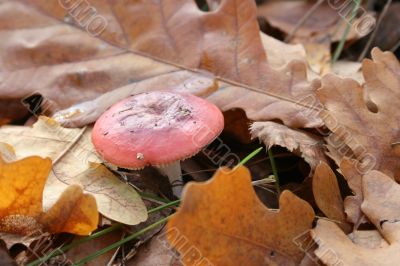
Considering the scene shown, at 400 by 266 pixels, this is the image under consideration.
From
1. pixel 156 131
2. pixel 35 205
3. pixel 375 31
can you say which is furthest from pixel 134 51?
pixel 375 31

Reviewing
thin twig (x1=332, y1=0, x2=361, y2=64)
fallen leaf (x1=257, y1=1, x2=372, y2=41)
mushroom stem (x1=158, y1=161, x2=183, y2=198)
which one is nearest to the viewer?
mushroom stem (x1=158, y1=161, x2=183, y2=198)

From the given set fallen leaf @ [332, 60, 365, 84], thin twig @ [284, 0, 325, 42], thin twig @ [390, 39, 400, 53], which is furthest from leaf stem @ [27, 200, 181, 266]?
thin twig @ [390, 39, 400, 53]

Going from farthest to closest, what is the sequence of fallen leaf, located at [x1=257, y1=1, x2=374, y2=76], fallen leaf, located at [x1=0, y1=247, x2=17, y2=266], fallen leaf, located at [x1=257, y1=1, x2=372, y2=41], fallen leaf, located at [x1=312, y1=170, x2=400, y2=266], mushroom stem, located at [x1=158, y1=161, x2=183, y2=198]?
fallen leaf, located at [x1=257, y1=1, x2=372, y2=41] → fallen leaf, located at [x1=257, y1=1, x2=374, y2=76] → mushroom stem, located at [x1=158, y1=161, x2=183, y2=198] → fallen leaf, located at [x1=0, y1=247, x2=17, y2=266] → fallen leaf, located at [x1=312, y1=170, x2=400, y2=266]

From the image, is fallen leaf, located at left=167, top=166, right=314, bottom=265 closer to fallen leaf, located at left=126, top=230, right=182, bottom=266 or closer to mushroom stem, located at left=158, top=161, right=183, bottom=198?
fallen leaf, located at left=126, top=230, right=182, bottom=266

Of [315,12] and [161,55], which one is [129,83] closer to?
[161,55]

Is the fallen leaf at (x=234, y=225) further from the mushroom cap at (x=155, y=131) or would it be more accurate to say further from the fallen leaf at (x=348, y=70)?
the fallen leaf at (x=348, y=70)

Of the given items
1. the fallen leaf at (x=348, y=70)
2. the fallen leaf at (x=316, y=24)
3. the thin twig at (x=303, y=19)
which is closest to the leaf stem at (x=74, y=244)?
the fallen leaf at (x=348, y=70)

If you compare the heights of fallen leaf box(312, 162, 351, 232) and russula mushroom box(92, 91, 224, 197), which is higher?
russula mushroom box(92, 91, 224, 197)
